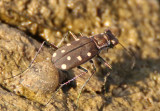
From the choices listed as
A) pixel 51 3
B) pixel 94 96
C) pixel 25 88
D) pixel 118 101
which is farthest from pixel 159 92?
pixel 51 3

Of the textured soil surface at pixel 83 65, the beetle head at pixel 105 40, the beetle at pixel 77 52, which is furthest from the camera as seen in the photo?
the beetle head at pixel 105 40

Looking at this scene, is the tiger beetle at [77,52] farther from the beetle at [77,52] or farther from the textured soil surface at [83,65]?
the textured soil surface at [83,65]

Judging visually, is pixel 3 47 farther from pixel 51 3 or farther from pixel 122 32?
pixel 122 32

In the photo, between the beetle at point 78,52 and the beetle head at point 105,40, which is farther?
the beetle head at point 105,40

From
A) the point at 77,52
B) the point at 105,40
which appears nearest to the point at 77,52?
the point at 77,52

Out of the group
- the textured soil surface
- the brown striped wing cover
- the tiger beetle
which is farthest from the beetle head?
the textured soil surface

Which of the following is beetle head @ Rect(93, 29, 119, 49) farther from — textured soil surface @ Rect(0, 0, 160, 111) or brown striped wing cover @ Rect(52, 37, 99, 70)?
textured soil surface @ Rect(0, 0, 160, 111)

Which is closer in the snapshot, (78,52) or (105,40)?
(78,52)

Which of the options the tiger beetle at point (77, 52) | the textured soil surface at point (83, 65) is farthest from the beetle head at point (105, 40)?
the textured soil surface at point (83, 65)

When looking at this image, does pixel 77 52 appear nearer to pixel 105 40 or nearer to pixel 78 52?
pixel 78 52
